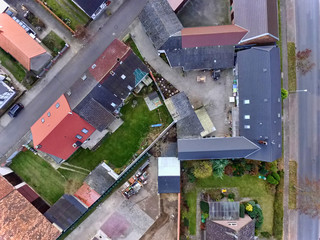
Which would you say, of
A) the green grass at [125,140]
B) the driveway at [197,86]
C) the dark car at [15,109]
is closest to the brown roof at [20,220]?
the green grass at [125,140]

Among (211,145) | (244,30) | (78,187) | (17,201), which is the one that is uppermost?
(244,30)

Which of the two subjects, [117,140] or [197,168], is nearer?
[197,168]

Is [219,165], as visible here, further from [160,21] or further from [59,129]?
[59,129]

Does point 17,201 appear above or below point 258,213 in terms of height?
below

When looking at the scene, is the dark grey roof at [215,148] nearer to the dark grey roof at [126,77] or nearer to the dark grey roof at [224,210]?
the dark grey roof at [224,210]

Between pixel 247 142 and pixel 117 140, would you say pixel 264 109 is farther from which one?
pixel 117 140

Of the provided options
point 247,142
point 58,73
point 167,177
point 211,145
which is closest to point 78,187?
point 167,177
